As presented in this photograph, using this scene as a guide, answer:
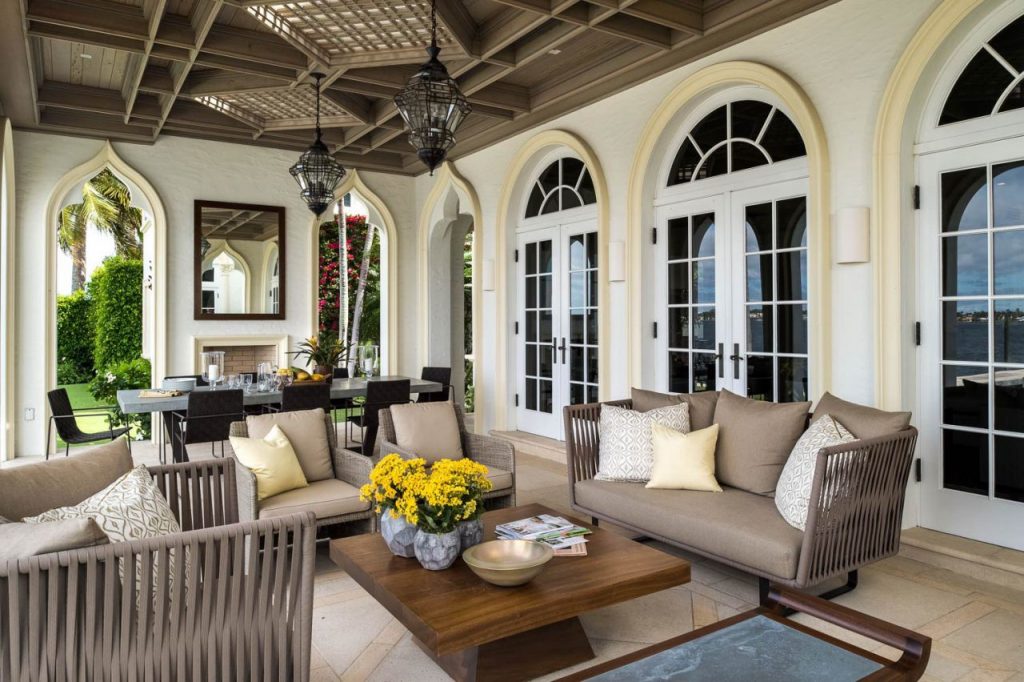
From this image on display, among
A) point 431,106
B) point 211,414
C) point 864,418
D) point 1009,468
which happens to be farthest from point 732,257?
point 211,414

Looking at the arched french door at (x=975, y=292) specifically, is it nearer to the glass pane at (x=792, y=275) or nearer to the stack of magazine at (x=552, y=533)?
the glass pane at (x=792, y=275)

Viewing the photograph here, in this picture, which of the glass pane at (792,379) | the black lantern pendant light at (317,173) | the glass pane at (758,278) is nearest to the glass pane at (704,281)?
the glass pane at (758,278)

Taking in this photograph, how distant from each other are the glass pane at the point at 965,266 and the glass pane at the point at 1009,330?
0.12 m

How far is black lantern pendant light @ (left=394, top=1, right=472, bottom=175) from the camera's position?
146 inches

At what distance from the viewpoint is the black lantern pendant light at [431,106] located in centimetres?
370

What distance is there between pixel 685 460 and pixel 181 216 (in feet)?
21.1

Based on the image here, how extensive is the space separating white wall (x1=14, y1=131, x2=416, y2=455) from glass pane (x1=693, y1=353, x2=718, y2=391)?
15.4 feet

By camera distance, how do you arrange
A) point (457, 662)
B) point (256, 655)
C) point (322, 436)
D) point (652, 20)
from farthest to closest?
point (652, 20) < point (322, 436) < point (457, 662) < point (256, 655)

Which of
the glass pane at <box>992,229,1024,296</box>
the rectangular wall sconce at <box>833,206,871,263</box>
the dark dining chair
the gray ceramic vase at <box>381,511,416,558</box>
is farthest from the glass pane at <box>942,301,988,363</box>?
the dark dining chair

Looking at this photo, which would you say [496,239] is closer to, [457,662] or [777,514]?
[777,514]

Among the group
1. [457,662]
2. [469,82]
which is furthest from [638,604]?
[469,82]

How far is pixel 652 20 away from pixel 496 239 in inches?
130

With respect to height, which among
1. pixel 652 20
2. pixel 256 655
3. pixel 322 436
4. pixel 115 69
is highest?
pixel 115 69

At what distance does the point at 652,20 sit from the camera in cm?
450
